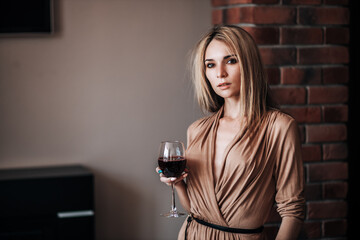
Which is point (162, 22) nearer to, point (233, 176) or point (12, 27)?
point (12, 27)

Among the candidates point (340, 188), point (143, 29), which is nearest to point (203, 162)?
point (340, 188)

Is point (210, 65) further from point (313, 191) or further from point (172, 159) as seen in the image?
point (313, 191)

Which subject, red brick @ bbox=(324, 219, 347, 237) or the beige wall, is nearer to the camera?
red brick @ bbox=(324, 219, 347, 237)

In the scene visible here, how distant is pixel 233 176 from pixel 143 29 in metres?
1.46

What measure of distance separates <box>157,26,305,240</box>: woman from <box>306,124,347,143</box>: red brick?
0.81 metres

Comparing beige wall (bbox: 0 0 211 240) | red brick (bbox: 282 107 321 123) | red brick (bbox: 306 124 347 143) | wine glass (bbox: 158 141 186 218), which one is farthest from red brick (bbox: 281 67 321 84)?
wine glass (bbox: 158 141 186 218)

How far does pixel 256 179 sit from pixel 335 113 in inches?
41.3

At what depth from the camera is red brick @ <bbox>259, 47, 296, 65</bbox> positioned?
2348 mm

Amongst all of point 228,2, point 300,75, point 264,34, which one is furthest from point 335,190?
point 228,2

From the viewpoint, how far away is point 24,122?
8.82 feet

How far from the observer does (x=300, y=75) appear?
94.3 inches

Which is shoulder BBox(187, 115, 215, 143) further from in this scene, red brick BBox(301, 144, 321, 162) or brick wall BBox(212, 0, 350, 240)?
red brick BBox(301, 144, 321, 162)

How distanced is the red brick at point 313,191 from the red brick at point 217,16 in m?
1.02

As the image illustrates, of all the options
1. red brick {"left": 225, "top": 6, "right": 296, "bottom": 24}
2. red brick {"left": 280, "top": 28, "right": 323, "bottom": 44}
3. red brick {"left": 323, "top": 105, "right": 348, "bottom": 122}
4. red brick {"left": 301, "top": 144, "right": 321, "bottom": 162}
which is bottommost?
red brick {"left": 301, "top": 144, "right": 321, "bottom": 162}
